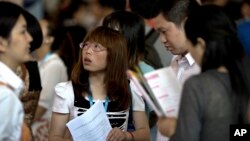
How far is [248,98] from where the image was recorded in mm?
3631

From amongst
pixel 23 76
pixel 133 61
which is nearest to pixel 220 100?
pixel 133 61

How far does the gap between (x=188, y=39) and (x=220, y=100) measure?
36 centimetres

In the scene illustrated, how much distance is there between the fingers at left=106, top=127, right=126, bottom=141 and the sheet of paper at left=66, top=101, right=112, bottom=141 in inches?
0.9

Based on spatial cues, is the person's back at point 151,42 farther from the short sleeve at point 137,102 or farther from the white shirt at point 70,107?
the white shirt at point 70,107

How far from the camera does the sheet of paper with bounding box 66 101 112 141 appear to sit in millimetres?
4336

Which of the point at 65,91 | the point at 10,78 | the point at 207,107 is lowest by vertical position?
the point at 207,107

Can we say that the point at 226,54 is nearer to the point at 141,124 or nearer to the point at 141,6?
the point at 141,124

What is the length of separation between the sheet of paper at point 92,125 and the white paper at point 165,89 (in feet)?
2.40

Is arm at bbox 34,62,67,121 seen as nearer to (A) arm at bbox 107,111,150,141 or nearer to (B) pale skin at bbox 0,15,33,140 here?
(A) arm at bbox 107,111,150,141

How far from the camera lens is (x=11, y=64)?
3.96 m

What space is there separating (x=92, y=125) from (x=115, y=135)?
0.17 metres

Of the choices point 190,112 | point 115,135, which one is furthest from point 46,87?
point 190,112

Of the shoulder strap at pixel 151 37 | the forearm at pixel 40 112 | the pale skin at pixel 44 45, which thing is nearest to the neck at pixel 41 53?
the pale skin at pixel 44 45

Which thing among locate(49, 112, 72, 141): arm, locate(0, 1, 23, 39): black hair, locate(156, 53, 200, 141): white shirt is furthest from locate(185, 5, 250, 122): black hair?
locate(49, 112, 72, 141): arm
